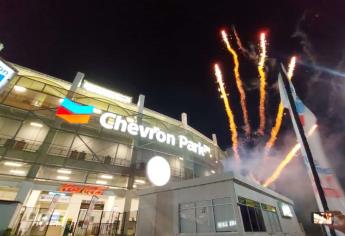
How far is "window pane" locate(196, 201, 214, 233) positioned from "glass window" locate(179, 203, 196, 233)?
0.39 m

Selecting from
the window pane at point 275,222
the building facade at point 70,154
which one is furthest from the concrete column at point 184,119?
the window pane at point 275,222

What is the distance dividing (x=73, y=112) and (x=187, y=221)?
1821 centimetres

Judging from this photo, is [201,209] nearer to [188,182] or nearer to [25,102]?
[188,182]

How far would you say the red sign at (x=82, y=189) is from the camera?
19.7m

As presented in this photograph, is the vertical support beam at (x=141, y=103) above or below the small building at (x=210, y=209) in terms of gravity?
above

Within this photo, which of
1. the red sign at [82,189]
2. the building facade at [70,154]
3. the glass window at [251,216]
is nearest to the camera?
the glass window at [251,216]

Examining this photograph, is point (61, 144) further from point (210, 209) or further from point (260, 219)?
point (260, 219)

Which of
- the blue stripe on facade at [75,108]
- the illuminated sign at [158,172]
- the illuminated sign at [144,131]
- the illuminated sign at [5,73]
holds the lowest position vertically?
the illuminated sign at [158,172]

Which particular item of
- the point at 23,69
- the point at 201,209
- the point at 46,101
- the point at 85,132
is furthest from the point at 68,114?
the point at 201,209

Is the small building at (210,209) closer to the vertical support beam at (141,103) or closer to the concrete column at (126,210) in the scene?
the concrete column at (126,210)

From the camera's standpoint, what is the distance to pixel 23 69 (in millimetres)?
23672

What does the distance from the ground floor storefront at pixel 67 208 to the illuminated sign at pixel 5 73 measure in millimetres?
10135

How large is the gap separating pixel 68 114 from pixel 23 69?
898cm

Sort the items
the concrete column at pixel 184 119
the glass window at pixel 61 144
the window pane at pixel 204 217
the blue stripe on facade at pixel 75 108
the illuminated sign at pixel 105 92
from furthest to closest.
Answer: the concrete column at pixel 184 119 < the illuminated sign at pixel 105 92 < the blue stripe on facade at pixel 75 108 < the glass window at pixel 61 144 < the window pane at pixel 204 217
